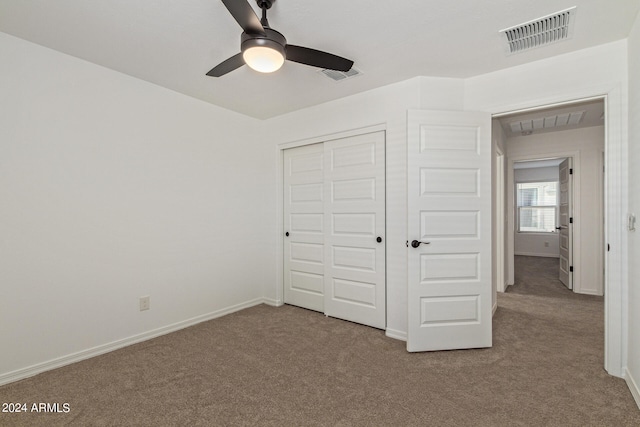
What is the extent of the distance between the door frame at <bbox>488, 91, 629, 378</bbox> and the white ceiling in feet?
1.86

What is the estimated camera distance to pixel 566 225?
16.7 feet

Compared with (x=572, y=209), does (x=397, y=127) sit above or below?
above

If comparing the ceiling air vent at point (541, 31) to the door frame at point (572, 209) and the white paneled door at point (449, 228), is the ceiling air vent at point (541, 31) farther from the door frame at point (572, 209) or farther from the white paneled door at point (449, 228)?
the door frame at point (572, 209)

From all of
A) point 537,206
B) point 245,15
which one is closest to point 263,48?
point 245,15

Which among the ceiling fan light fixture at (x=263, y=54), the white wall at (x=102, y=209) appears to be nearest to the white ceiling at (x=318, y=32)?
A: the white wall at (x=102, y=209)

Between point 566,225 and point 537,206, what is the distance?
378cm

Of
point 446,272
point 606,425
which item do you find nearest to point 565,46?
point 446,272

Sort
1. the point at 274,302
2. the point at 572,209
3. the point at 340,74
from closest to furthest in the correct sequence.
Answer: the point at 340,74 → the point at 274,302 → the point at 572,209

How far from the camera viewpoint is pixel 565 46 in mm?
2334

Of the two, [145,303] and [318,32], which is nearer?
[318,32]

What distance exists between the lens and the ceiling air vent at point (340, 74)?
274 centimetres

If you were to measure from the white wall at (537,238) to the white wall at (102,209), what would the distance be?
807 centimetres

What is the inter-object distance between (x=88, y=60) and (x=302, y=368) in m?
3.11

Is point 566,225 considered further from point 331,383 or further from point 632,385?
point 331,383
